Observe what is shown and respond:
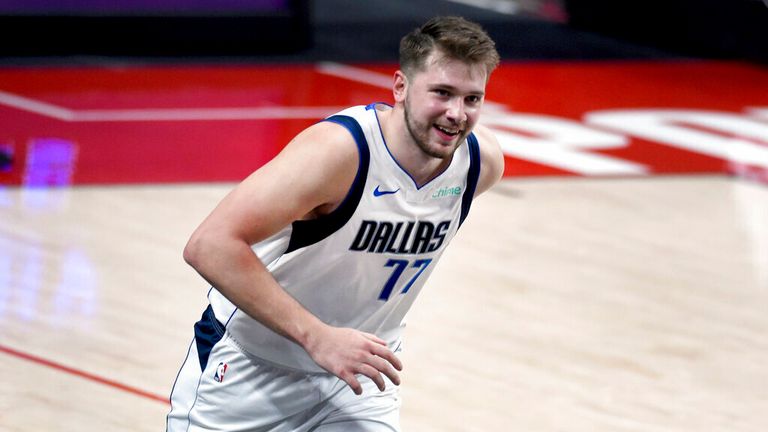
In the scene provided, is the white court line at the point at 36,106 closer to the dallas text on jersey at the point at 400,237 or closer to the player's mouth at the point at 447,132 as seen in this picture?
the dallas text on jersey at the point at 400,237

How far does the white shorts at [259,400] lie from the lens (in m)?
3.25

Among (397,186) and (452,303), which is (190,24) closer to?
(452,303)

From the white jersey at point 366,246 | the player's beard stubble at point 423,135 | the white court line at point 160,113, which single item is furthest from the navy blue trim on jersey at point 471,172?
the white court line at point 160,113

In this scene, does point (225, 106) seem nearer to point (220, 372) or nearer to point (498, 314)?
point (498, 314)

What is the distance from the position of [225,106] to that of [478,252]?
327cm

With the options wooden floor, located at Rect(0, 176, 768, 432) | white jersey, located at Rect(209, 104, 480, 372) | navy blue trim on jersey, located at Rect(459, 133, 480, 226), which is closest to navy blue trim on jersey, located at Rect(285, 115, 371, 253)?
white jersey, located at Rect(209, 104, 480, 372)

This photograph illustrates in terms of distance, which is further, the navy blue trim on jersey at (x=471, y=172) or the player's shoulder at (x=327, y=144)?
the navy blue trim on jersey at (x=471, y=172)

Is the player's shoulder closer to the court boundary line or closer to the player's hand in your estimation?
the player's hand

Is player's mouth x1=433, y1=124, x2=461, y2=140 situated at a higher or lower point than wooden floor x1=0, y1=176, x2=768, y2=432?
higher

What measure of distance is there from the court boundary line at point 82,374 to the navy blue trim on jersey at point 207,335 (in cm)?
132

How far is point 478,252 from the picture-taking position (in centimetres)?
666

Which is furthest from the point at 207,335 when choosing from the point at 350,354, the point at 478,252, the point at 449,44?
the point at 478,252

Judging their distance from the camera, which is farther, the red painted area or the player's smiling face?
the red painted area

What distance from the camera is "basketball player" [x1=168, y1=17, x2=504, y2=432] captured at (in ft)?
9.19
